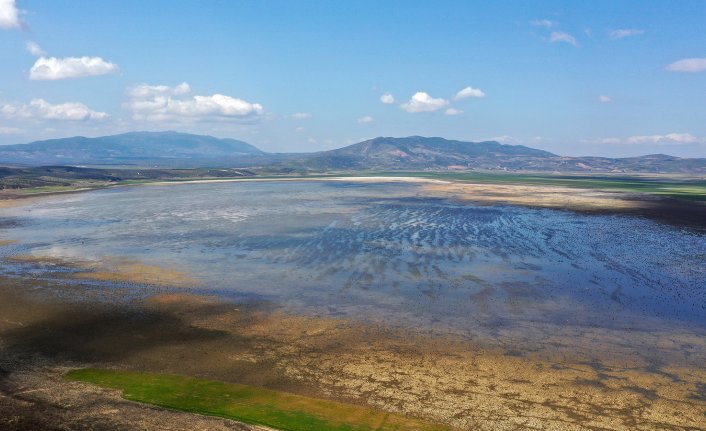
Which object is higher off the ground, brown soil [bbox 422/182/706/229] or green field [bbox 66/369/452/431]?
brown soil [bbox 422/182/706/229]

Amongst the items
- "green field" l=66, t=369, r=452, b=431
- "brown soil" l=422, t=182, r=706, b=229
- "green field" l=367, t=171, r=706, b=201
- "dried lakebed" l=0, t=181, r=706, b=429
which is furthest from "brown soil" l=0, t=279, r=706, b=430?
"green field" l=367, t=171, r=706, b=201

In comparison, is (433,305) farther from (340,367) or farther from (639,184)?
(639,184)

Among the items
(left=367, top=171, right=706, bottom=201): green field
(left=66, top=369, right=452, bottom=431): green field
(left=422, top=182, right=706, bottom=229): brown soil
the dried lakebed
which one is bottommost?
(left=66, top=369, right=452, bottom=431): green field

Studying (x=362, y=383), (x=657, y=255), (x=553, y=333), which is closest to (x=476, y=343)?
(x=553, y=333)

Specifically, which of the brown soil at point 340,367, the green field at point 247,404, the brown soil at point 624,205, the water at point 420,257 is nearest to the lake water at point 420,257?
the water at point 420,257

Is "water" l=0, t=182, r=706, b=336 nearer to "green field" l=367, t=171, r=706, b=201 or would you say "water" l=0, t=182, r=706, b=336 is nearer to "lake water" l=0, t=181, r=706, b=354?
"lake water" l=0, t=181, r=706, b=354

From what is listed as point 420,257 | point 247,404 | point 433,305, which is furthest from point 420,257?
point 247,404

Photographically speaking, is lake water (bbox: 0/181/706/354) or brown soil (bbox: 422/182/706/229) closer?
lake water (bbox: 0/181/706/354)
